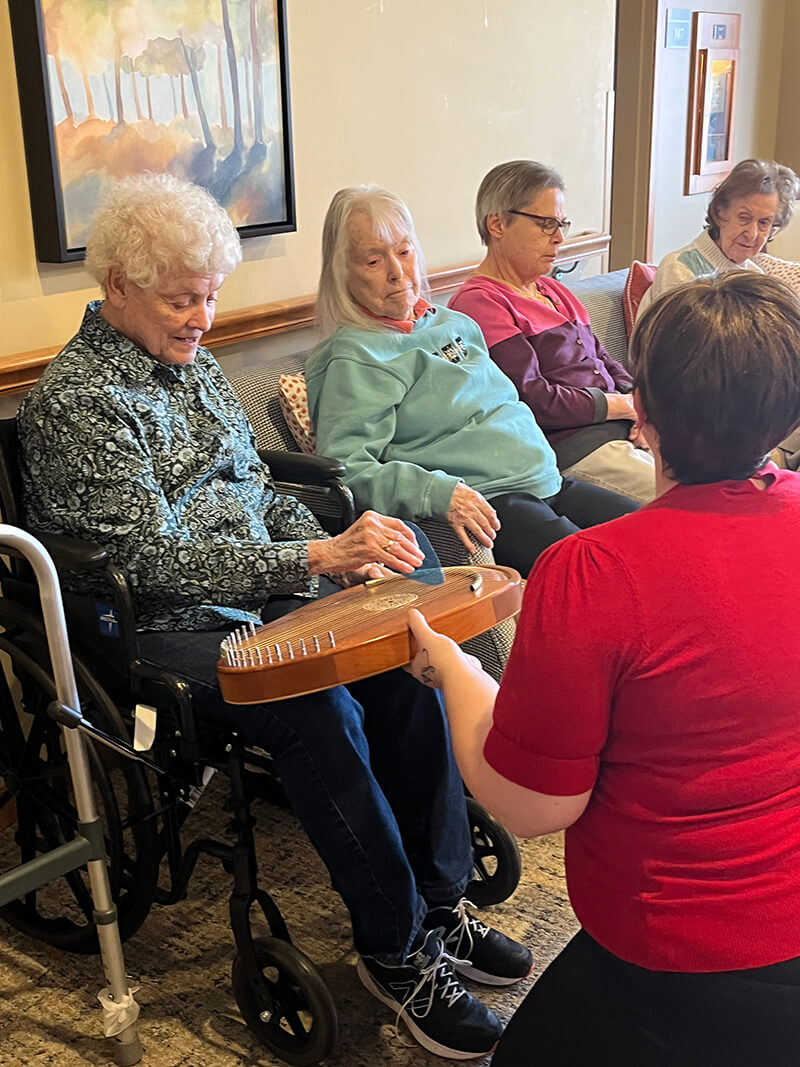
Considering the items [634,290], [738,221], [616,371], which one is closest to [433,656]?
[616,371]

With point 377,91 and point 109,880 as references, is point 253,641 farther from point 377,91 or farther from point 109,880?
point 377,91

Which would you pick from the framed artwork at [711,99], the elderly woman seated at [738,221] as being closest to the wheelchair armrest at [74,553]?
the elderly woman seated at [738,221]

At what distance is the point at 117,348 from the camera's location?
1.85 meters

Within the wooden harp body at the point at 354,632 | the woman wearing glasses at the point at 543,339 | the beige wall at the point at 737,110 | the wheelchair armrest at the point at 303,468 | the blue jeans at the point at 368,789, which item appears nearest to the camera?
the wooden harp body at the point at 354,632

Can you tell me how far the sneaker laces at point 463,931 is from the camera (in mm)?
1804

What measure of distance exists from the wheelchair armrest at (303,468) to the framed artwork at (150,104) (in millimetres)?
581

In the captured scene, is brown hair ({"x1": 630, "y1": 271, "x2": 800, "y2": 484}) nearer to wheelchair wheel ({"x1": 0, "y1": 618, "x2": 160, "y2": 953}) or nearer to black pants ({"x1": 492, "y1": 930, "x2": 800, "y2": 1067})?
black pants ({"x1": 492, "y1": 930, "x2": 800, "y2": 1067})

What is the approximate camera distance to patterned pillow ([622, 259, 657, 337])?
3652 millimetres

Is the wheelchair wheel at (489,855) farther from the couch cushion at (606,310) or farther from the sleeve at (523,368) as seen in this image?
the couch cushion at (606,310)

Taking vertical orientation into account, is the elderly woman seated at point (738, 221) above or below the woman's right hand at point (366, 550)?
above

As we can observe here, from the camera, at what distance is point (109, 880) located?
5.73ft

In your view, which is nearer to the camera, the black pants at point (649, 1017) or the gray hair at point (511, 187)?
the black pants at point (649, 1017)

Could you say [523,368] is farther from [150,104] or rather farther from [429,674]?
[429,674]

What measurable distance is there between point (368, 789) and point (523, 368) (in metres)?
1.44
